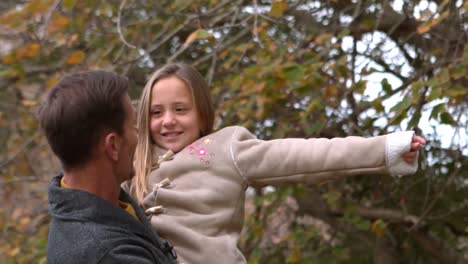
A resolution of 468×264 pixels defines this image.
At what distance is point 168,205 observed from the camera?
2.33 metres

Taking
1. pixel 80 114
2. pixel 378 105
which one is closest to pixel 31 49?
pixel 378 105

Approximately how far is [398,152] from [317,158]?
0.22 metres

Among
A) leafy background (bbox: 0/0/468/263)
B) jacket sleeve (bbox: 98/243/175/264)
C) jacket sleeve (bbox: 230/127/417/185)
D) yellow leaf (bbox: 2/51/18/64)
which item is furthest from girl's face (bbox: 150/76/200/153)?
yellow leaf (bbox: 2/51/18/64)

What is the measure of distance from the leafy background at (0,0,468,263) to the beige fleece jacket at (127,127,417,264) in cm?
135

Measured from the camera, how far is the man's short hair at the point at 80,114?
181 centimetres

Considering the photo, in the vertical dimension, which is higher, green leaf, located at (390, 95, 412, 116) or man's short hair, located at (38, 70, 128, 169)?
man's short hair, located at (38, 70, 128, 169)

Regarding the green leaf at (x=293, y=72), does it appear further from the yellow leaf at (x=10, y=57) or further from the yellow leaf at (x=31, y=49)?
the yellow leaf at (x=10, y=57)

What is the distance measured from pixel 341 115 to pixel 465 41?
2.60 ft

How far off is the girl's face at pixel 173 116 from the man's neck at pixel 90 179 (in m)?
0.56

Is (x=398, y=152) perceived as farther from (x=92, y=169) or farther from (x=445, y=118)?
(x=445, y=118)

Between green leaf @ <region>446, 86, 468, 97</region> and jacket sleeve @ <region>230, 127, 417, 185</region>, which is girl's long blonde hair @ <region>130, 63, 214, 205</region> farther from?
green leaf @ <region>446, 86, 468, 97</region>

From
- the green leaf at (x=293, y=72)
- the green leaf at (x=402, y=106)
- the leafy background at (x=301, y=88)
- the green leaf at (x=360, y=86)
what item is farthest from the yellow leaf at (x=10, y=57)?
the green leaf at (x=402, y=106)

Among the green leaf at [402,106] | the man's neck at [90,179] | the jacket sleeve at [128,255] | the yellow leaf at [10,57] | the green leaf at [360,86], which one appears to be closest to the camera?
the jacket sleeve at [128,255]

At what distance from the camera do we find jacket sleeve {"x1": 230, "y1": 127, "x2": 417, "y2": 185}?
2.12 m
